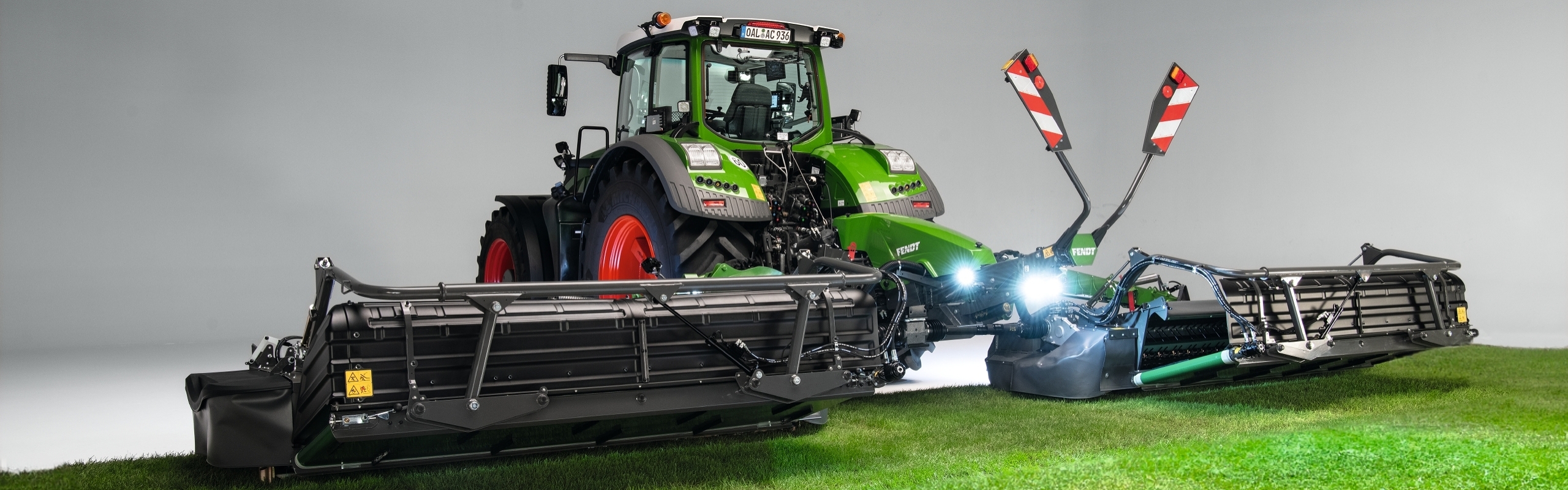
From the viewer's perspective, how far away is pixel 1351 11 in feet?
35.5

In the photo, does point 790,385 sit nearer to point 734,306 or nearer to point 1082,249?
point 734,306

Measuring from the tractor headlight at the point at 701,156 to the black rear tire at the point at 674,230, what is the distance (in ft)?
0.65

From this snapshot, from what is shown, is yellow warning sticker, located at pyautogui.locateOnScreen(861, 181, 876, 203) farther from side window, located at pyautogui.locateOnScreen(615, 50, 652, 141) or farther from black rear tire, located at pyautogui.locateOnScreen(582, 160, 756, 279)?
side window, located at pyautogui.locateOnScreen(615, 50, 652, 141)

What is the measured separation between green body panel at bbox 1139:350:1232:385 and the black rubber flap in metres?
3.38

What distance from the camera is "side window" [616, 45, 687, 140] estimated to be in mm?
6245

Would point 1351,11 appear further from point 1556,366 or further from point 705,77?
point 705,77

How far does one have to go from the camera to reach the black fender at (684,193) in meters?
5.22

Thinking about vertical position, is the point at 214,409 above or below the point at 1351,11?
below

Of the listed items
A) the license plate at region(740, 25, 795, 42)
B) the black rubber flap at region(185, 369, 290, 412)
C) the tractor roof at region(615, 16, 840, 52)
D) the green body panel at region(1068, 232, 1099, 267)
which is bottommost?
the black rubber flap at region(185, 369, 290, 412)

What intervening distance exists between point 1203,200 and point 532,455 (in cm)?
971

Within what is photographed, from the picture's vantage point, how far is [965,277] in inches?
193

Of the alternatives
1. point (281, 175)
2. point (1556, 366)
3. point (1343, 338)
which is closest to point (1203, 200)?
point (1556, 366)

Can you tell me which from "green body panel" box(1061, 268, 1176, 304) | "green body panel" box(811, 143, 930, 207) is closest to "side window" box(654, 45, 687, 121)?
"green body panel" box(811, 143, 930, 207)

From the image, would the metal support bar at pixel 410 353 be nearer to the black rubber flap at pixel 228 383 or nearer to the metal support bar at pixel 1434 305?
the black rubber flap at pixel 228 383
